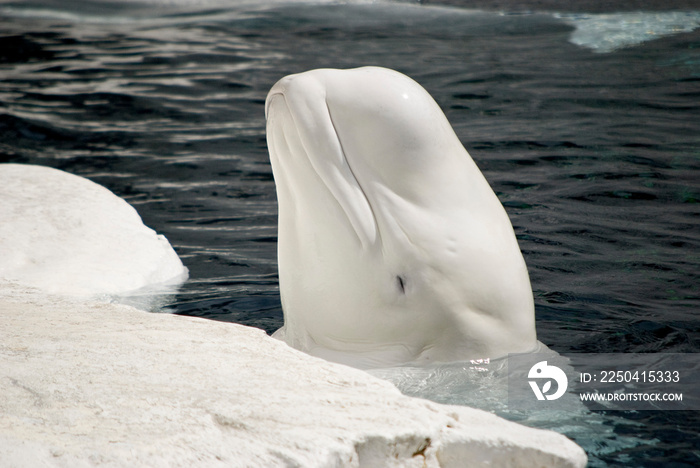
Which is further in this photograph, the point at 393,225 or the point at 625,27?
the point at 625,27

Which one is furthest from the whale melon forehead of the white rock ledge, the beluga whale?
the white rock ledge

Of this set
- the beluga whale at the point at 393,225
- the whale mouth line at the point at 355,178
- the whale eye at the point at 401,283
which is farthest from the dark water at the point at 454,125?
the whale mouth line at the point at 355,178

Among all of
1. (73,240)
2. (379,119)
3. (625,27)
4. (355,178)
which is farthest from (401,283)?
(625,27)

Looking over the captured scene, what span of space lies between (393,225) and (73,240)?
8.57 feet

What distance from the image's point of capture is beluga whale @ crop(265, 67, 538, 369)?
295 cm

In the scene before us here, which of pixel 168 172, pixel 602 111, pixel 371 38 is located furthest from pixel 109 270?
pixel 371 38

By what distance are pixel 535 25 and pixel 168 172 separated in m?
8.64

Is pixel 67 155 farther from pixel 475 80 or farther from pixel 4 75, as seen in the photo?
pixel 475 80

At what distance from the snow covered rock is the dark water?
32cm

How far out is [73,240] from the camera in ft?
15.9

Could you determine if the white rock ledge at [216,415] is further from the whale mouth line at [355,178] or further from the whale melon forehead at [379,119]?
the whale melon forehead at [379,119]

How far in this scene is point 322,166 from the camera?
2984mm

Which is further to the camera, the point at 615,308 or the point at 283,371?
the point at 615,308

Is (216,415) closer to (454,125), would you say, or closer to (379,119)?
(379,119)
